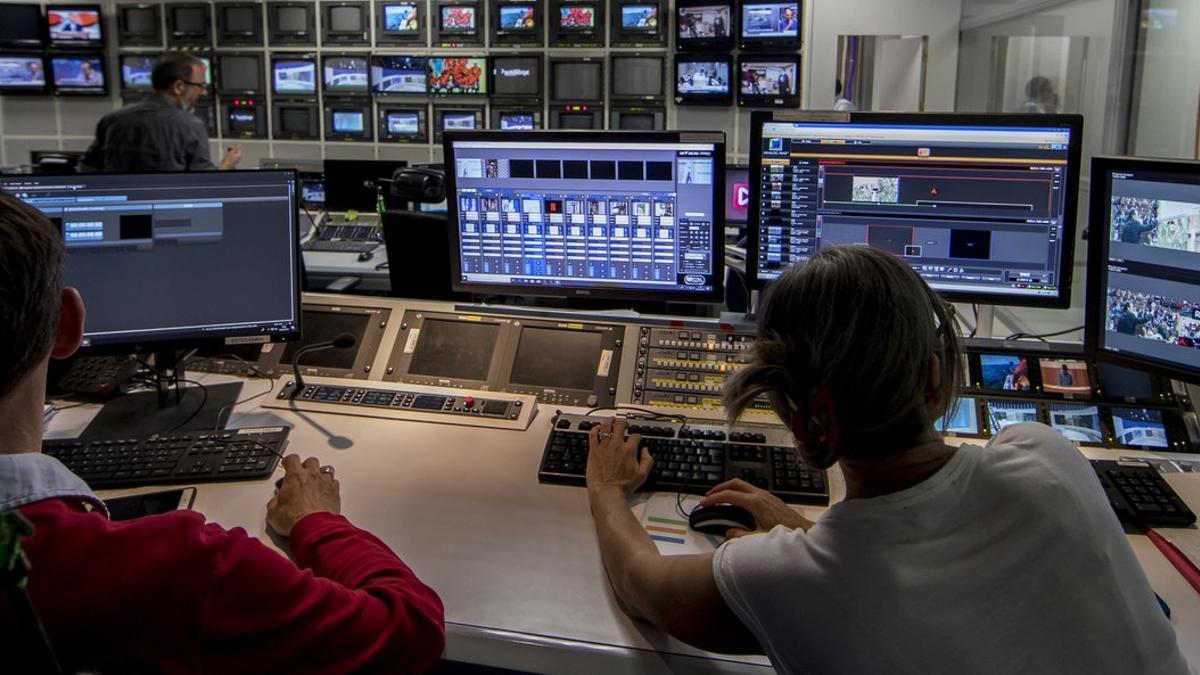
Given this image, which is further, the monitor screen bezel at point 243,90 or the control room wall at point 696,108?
the monitor screen bezel at point 243,90

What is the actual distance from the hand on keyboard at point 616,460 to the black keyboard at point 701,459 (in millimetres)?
22

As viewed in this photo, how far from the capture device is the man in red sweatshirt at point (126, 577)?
31.1 inches

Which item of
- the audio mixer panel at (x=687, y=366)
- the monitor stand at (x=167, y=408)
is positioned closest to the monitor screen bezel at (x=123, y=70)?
the monitor stand at (x=167, y=408)

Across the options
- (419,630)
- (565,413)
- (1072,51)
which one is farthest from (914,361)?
(1072,51)

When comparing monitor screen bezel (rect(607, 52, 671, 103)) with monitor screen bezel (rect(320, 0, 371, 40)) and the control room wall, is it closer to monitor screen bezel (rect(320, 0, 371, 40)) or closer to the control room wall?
the control room wall

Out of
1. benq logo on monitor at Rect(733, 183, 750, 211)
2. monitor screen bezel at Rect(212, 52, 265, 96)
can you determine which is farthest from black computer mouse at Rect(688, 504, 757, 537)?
monitor screen bezel at Rect(212, 52, 265, 96)

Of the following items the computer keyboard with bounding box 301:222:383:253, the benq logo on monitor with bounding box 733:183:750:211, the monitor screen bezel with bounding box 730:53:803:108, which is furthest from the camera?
the monitor screen bezel with bounding box 730:53:803:108

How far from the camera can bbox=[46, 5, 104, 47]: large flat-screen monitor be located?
19.2ft

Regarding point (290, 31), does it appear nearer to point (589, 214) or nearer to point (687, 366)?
point (589, 214)

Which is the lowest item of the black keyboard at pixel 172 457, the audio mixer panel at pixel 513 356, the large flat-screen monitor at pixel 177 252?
the black keyboard at pixel 172 457

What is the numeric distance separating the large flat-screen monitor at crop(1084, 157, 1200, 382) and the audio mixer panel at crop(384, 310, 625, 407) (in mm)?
884

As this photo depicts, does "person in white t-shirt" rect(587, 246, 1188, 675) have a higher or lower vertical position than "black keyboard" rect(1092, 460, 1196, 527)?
higher

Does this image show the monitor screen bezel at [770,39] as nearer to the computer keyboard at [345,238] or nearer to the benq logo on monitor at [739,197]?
the benq logo on monitor at [739,197]

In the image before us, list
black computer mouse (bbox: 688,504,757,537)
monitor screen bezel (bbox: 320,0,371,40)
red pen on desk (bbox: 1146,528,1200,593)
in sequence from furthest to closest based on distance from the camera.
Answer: monitor screen bezel (bbox: 320,0,371,40) → black computer mouse (bbox: 688,504,757,537) → red pen on desk (bbox: 1146,528,1200,593)
